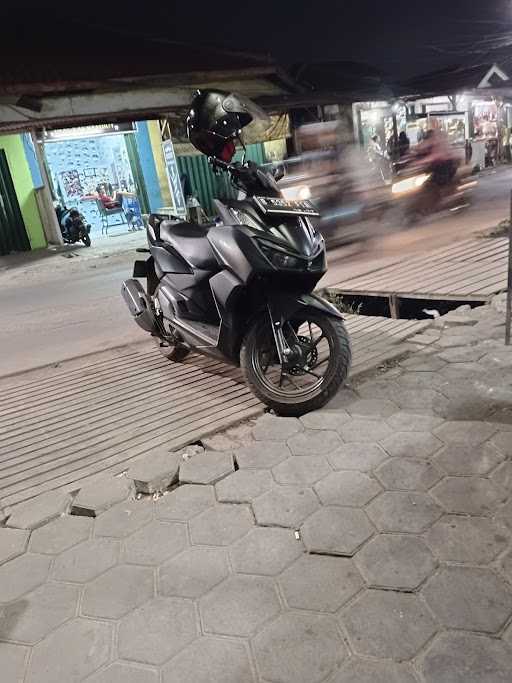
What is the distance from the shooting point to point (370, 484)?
2422 mm

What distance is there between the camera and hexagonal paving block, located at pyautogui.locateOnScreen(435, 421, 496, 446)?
264 centimetres

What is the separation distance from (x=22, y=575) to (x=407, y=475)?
6.02 ft

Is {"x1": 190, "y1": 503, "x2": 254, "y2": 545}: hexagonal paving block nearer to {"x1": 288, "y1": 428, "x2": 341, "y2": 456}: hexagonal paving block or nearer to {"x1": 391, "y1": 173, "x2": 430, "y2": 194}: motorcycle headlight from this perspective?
{"x1": 288, "y1": 428, "x2": 341, "y2": 456}: hexagonal paving block

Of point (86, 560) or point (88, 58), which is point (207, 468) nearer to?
point (86, 560)

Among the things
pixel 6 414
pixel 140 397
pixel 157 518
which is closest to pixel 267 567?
pixel 157 518

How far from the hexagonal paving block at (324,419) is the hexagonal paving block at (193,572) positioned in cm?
111

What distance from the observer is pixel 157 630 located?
177cm

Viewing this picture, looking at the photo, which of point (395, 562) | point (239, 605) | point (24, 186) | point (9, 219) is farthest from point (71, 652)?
point (24, 186)

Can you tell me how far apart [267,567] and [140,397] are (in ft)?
6.53

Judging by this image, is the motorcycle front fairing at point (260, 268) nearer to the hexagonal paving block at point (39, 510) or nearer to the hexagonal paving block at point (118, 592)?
the hexagonal paving block at point (39, 510)

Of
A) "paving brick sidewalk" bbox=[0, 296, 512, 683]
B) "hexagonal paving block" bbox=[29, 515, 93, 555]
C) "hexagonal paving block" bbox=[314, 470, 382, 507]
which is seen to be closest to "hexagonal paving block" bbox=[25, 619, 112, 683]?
"paving brick sidewalk" bbox=[0, 296, 512, 683]

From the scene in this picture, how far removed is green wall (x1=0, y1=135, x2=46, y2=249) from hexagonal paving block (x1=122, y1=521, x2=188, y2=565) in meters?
→ 14.6

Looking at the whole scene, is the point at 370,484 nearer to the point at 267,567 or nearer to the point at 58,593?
the point at 267,567

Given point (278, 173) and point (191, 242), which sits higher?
point (278, 173)
